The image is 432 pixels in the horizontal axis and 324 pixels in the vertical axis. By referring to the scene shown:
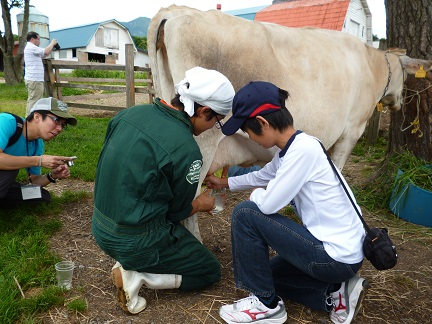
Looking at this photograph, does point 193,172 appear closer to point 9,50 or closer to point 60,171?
point 60,171

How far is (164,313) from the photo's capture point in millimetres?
2691

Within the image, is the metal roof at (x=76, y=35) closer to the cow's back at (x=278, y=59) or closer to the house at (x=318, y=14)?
the house at (x=318, y=14)

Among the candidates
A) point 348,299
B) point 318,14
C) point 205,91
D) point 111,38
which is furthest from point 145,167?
point 111,38

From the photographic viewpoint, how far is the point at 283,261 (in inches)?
112

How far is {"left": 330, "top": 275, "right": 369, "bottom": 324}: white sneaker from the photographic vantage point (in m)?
2.53

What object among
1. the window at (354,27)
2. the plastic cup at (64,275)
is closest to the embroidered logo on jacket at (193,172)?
the plastic cup at (64,275)

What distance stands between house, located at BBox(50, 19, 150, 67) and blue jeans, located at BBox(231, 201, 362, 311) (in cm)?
3841

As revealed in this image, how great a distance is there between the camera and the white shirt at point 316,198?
2.22 metres

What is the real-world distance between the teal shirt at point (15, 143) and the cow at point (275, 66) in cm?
126

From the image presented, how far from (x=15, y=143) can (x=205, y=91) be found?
2.02 metres

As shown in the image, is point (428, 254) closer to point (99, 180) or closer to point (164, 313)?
point (164, 313)

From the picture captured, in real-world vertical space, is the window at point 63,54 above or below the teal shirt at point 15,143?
below

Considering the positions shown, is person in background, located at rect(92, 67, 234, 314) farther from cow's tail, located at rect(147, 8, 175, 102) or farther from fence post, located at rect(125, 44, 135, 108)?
fence post, located at rect(125, 44, 135, 108)

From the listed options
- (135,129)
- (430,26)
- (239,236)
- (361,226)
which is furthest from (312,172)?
(430,26)
